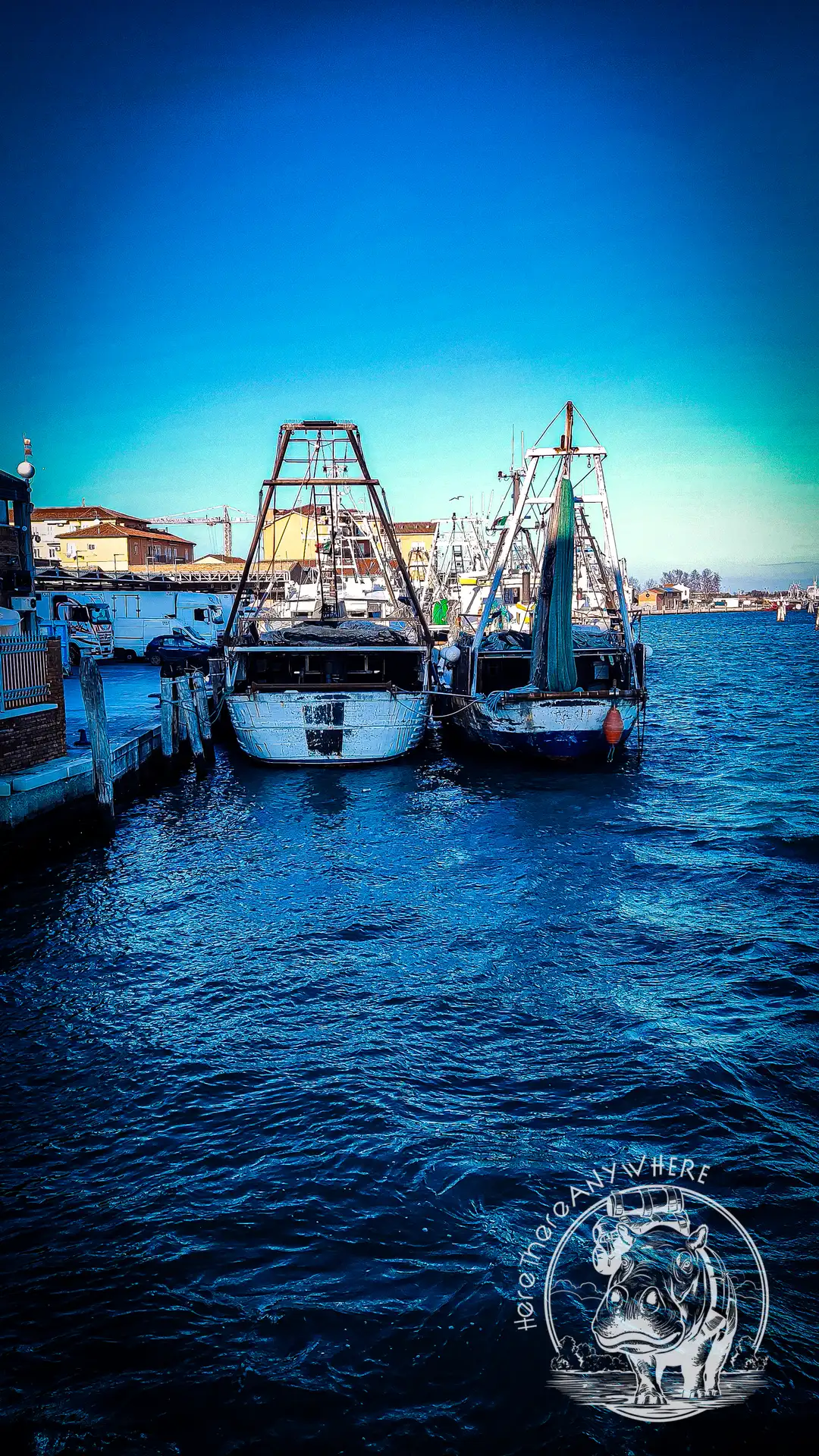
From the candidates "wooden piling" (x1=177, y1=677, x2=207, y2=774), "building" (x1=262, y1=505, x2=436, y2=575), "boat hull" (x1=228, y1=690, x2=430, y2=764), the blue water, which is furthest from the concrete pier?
"building" (x1=262, y1=505, x2=436, y2=575)

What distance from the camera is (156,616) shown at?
55531mm

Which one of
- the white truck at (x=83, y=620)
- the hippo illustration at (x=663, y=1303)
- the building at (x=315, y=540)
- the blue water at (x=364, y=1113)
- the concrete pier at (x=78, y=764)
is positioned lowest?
the hippo illustration at (x=663, y=1303)

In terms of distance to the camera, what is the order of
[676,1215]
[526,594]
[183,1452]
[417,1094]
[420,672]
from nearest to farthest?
[183,1452], [676,1215], [417,1094], [420,672], [526,594]

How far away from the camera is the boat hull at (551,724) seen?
2036cm

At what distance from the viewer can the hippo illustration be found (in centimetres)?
455

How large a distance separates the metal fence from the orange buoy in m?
13.3

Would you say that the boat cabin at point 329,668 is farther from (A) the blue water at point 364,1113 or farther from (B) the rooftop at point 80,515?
(B) the rooftop at point 80,515

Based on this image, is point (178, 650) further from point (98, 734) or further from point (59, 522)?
point (59, 522)

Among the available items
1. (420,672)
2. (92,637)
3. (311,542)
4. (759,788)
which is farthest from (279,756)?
(311,542)

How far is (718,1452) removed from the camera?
4066 millimetres

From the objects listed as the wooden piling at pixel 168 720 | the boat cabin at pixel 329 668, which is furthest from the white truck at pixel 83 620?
the wooden piling at pixel 168 720

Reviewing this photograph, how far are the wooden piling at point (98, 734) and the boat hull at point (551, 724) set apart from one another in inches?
392

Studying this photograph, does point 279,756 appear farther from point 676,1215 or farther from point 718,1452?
point 718,1452

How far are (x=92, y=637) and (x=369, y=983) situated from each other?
41.5 meters
